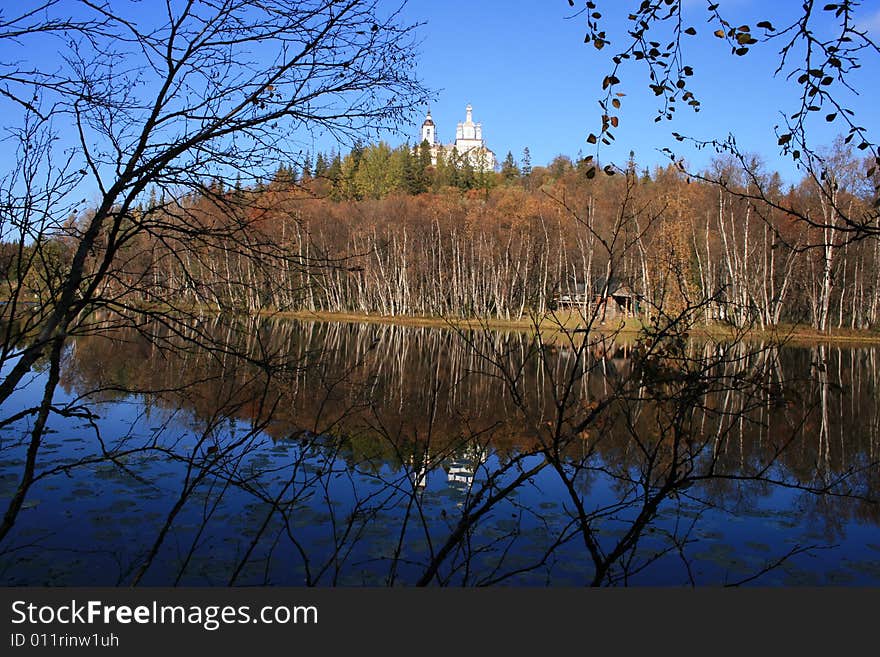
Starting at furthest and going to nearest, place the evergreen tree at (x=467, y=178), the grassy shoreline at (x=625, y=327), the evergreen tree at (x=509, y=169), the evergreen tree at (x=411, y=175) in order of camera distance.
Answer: the evergreen tree at (x=509, y=169)
the evergreen tree at (x=467, y=178)
the evergreen tree at (x=411, y=175)
the grassy shoreline at (x=625, y=327)

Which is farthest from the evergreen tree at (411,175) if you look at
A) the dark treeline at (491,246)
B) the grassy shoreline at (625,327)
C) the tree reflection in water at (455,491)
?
the tree reflection in water at (455,491)

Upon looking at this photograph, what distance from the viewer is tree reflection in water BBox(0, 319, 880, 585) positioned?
304 cm

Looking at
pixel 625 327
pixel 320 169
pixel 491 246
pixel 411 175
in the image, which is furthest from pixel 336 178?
pixel 411 175

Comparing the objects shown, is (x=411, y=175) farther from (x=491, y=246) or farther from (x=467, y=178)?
(x=491, y=246)

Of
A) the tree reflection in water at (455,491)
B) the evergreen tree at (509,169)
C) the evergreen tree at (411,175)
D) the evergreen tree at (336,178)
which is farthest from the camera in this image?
the evergreen tree at (509,169)

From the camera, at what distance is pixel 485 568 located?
5.71 metres

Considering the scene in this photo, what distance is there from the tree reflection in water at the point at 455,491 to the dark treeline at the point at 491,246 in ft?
1.48

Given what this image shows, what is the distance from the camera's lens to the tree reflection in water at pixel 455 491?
3045mm

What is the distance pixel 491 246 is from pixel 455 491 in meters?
42.8

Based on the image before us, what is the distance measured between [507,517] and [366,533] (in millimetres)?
1673

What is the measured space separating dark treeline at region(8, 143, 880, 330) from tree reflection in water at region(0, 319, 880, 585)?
0.45m

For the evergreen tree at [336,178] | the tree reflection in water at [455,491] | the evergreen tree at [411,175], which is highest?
the evergreen tree at [411,175]

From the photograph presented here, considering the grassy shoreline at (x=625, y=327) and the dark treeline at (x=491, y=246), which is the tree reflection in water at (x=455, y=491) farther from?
the grassy shoreline at (x=625, y=327)

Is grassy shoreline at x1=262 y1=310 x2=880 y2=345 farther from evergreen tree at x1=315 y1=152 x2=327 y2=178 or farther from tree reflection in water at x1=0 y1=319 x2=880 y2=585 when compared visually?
evergreen tree at x1=315 y1=152 x2=327 y2=178
